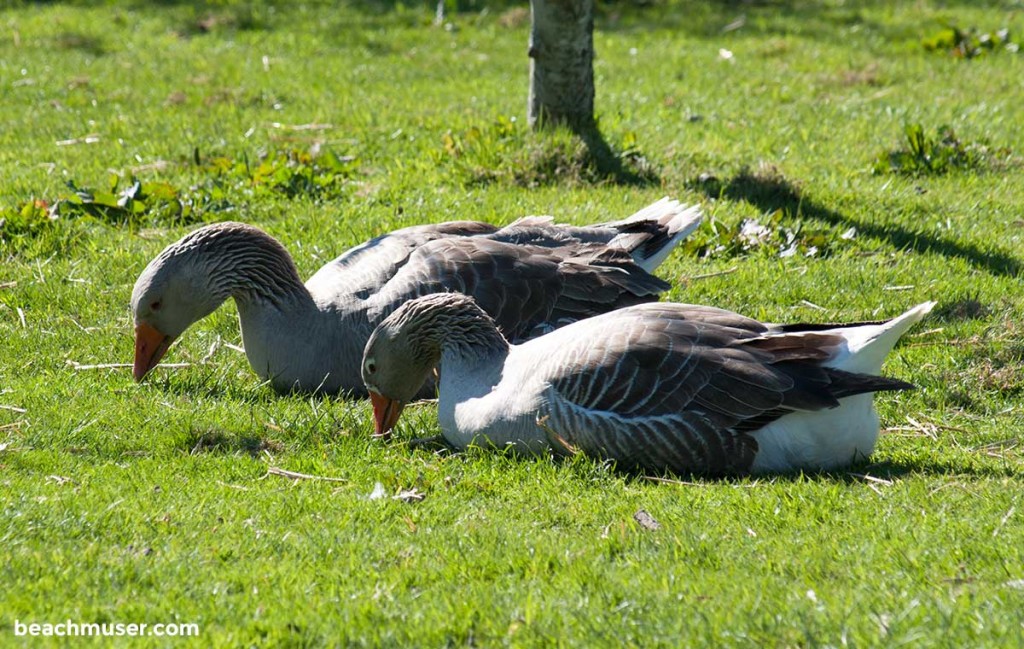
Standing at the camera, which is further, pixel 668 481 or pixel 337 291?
pixel 337 291

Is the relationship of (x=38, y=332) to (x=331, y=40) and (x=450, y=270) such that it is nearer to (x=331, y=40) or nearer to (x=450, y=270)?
(x=450, y=270)

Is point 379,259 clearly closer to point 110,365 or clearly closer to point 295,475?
point 110,365

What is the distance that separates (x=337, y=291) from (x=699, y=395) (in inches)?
91.2

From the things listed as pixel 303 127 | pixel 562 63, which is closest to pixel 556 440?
pixel 562 63

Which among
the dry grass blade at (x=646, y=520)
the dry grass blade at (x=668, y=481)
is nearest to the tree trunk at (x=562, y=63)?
the dry grass blade at (x=668, y=481)

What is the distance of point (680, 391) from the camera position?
17.4 feet

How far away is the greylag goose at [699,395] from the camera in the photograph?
5.23 m

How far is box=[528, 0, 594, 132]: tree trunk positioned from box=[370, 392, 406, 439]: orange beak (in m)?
4.44

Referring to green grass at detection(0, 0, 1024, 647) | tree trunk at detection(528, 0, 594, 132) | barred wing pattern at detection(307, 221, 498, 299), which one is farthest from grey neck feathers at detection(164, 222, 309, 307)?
tree trunk at detection(528, 0, 594, 132)

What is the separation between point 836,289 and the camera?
7.50 m

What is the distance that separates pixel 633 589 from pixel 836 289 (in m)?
3.92

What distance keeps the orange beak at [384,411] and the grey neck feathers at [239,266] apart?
928 millimetres

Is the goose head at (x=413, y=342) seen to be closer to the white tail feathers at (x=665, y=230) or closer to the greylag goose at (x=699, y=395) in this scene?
the greylag goose at (x=699, y=395)

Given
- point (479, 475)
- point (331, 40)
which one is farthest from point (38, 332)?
point (331, 40)
